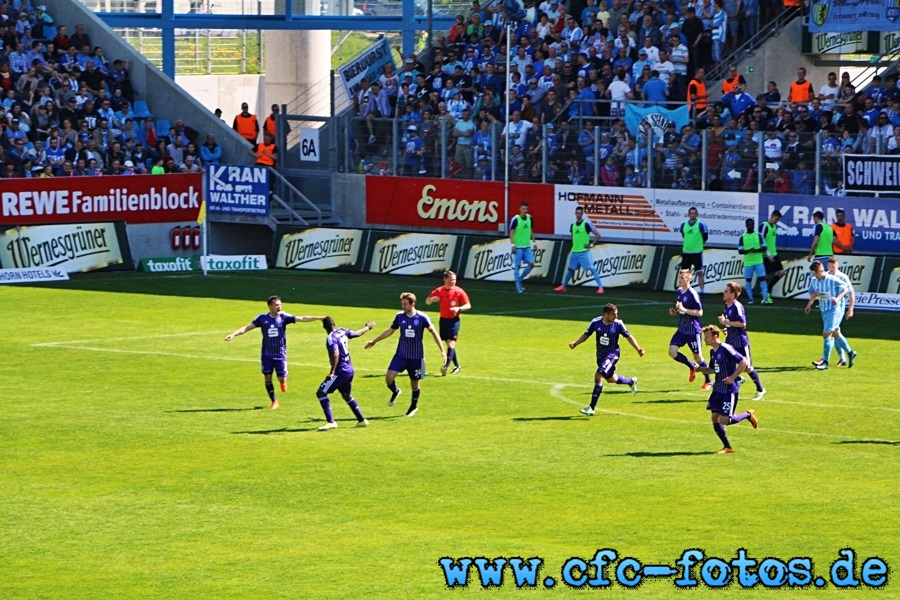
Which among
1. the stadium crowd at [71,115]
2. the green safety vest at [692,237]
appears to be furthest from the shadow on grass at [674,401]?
the stadium crowd at [71,115]

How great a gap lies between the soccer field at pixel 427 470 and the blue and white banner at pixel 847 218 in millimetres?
5378

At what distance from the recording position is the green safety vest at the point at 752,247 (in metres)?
37.0

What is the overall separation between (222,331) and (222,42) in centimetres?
4697

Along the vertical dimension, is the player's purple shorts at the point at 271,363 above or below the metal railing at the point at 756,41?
below

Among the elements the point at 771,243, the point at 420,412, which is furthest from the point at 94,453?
the point at 771,243

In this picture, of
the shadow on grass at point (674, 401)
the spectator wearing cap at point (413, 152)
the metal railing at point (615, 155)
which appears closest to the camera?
the shadow on grass at point (674, 401)

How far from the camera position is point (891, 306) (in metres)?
36.7

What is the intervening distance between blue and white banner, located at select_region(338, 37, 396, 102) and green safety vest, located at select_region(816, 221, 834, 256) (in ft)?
62.7

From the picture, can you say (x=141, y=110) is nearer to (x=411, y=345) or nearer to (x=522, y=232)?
(x=522, y=232)

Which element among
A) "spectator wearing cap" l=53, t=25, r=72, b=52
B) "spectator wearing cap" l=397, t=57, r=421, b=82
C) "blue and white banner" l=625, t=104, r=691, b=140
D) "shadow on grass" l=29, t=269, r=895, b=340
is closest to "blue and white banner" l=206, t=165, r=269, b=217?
"shadow on grass" l=29, t=269, r=895, b=340

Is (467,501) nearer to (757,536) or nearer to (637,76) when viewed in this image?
(757,536)

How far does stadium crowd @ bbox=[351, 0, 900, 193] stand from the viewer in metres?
40.8

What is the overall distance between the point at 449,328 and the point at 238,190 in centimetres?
2094

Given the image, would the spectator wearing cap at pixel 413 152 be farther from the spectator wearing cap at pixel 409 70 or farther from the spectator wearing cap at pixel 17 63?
the spectator wearing cap at pixel 17 63
